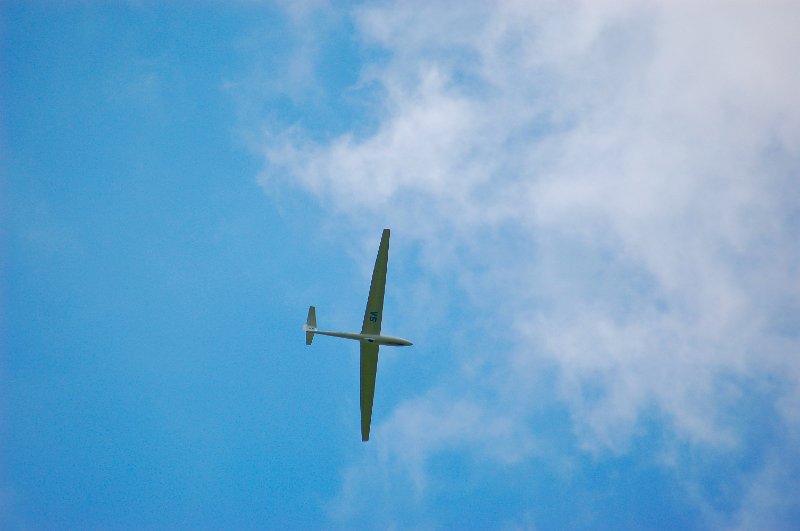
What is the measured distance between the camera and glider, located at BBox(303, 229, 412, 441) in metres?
58.1

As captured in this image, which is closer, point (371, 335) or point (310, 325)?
point (371, 335)

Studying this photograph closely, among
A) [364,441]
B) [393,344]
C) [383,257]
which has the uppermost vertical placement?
[383,257]

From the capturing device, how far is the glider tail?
62.7 meters

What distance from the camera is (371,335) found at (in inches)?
2331

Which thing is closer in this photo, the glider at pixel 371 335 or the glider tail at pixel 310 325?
the glider at pixel 371 335

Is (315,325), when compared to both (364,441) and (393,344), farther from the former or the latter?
(364,441)

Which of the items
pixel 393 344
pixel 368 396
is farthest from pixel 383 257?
pixel 368 396

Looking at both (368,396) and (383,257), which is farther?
(368,396)

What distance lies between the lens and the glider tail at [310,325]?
62.7m

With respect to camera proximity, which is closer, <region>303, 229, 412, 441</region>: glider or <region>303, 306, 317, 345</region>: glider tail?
<region>303, 229, 412, 441</region>: glider

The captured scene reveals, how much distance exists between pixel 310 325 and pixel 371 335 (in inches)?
314

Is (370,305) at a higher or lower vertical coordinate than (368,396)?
higher

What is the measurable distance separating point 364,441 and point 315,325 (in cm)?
1339

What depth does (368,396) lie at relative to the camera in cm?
6169
